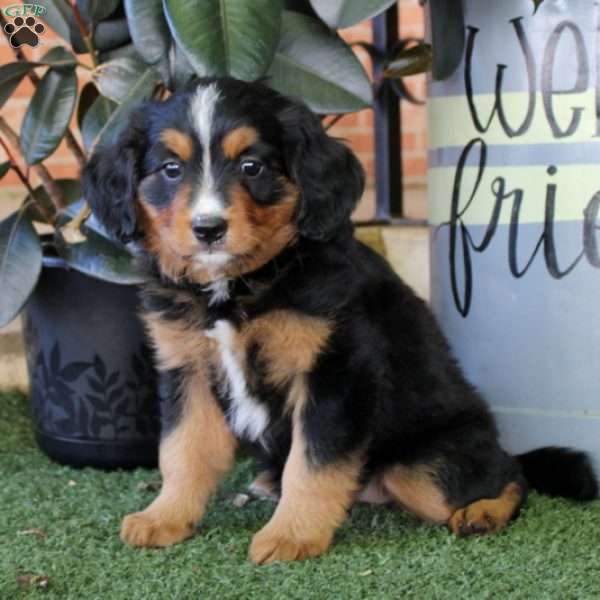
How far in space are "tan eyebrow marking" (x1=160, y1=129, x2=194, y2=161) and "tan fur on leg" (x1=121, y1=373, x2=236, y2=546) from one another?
1.96 ft

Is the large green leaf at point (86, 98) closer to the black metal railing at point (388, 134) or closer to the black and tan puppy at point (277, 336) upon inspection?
the black and tan puppy at point (277, 336)

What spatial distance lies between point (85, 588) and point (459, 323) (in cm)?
145

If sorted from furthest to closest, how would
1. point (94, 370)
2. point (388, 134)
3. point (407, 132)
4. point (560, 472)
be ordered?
point (407, 132), point (388, 134), point (94, 370), point (560, 472)

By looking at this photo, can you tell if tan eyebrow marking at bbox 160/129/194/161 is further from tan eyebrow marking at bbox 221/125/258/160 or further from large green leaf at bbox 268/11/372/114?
large green leaf at bbox 268/11/372/114

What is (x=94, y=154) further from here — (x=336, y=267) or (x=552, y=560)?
(x=552, y=560)

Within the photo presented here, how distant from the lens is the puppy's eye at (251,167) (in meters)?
2.46

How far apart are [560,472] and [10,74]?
1996 millimetres

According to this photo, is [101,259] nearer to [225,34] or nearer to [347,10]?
[225,34]

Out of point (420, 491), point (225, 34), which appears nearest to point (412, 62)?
point (225, 34)

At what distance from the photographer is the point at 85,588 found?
7.66 ft

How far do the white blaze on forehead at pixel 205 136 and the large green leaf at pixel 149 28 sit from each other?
A: 0.46 m

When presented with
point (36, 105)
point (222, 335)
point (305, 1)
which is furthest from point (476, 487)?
point (36, 105)

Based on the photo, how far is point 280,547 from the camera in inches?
97.0

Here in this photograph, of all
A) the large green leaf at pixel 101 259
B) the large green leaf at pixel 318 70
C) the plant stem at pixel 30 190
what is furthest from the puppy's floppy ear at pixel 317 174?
the plant stem at pixel 30 190
